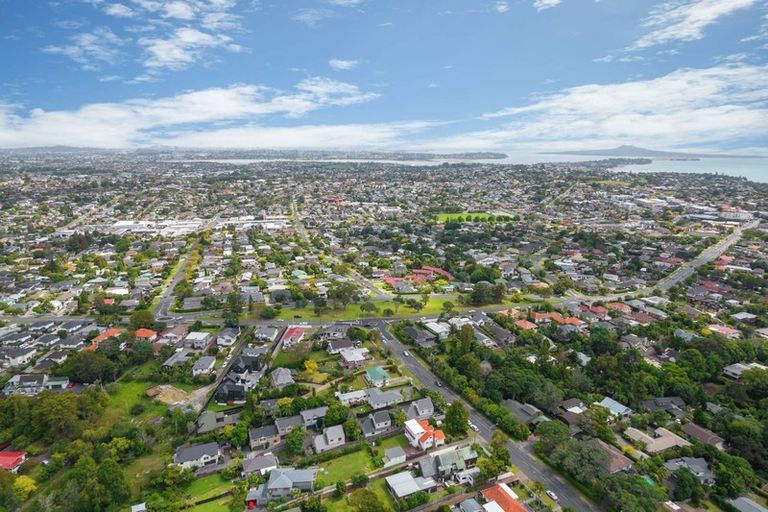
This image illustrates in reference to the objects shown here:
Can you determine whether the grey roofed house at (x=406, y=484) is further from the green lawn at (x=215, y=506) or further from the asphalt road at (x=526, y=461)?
the green lawn at (x=215, y=506)

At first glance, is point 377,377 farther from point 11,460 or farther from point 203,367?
point 11,460

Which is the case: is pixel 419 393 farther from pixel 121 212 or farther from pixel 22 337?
pixel 121 212

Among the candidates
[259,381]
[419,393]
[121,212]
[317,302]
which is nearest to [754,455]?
[419,393]

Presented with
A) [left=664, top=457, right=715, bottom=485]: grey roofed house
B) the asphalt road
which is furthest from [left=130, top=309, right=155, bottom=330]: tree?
[left=664, top=457, right=715, bottom=485]: grey roofed house

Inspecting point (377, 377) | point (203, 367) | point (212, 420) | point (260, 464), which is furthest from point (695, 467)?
point (203, 367)

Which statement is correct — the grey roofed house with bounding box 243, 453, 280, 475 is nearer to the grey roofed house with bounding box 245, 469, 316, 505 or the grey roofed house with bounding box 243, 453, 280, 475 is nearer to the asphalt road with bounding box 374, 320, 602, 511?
the grey roofed house with bounding box 245, 469, 316, 505

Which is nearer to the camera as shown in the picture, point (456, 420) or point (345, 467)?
point (345, 467)
